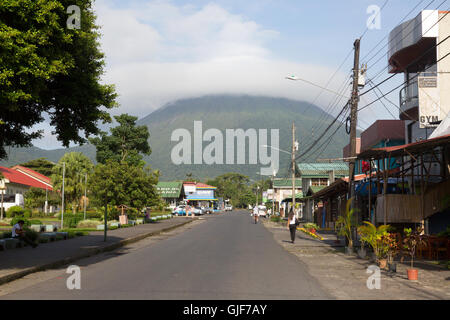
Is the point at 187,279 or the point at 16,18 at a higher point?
the point at 16,18

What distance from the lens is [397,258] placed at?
1680 cm

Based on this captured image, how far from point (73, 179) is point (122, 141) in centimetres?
2176

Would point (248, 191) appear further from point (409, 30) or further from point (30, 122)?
point (30, 122)

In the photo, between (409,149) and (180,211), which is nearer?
(409,149)

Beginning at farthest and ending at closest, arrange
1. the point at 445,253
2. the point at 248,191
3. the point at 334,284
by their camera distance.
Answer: the point at 248,191 → the point at 445,253 → the point at 334,284

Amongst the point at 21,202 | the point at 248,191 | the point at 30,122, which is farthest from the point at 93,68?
the point at 248,191

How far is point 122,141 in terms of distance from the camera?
79438mm

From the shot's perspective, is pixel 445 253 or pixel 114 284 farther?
pixel 445 253

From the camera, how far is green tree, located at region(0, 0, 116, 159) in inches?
409

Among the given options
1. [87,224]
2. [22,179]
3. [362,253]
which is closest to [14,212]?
[87,224]

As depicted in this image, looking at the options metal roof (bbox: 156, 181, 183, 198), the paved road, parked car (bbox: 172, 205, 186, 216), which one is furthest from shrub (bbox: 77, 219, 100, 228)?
metal roof (bbox: 156, 181, 183, 198)

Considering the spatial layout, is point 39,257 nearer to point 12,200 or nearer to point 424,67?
point 424,67

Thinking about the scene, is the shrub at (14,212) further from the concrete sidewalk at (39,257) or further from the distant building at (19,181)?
the concrete sidewalk at (39,257)
